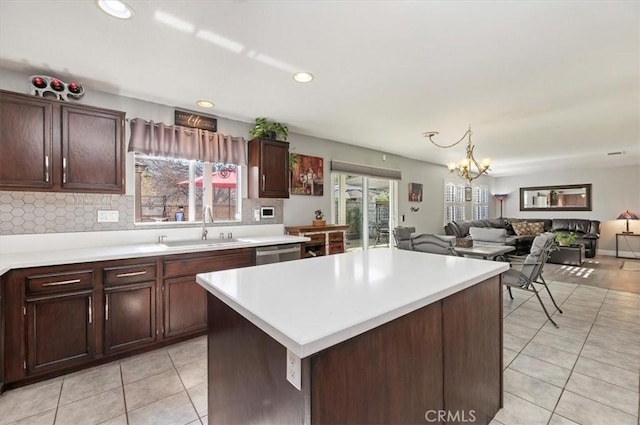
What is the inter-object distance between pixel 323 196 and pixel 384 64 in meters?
2.53

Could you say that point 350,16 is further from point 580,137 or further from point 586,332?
point 580,137

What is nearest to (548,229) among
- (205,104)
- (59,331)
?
(205,104)

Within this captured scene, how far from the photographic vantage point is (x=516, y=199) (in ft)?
30.3

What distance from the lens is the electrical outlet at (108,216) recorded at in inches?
109

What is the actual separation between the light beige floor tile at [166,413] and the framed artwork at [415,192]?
5.50 m

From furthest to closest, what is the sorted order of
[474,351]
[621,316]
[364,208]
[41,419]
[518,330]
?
[364,208], [621,316], [518,330], [41,419], [474,351]

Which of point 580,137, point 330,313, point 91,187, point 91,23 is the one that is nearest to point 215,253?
point 91,187

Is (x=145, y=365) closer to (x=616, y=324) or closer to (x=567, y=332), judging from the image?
(x=567, y=332)

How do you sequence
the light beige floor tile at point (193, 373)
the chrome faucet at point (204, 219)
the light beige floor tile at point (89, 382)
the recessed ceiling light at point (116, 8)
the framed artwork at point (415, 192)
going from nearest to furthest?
the recessed ceiling light at point (116, 8)
the light beige floor tile at point (89, 382)
the light beige floor tile at point (193, 373)
the chrome faucet at point (204, 219)
the framed artwork at point (415, 192)

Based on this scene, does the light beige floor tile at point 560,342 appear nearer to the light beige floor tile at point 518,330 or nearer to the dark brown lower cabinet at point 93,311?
the light beige floor tile at point 518,330

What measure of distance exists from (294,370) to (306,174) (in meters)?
3.62

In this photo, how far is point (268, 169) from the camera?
3.61 metres

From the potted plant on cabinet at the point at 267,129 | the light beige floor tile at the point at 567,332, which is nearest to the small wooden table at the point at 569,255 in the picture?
the light beige floor tile at the point at 567,332

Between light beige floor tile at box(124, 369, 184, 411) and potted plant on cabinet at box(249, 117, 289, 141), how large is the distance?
8.69 feet
